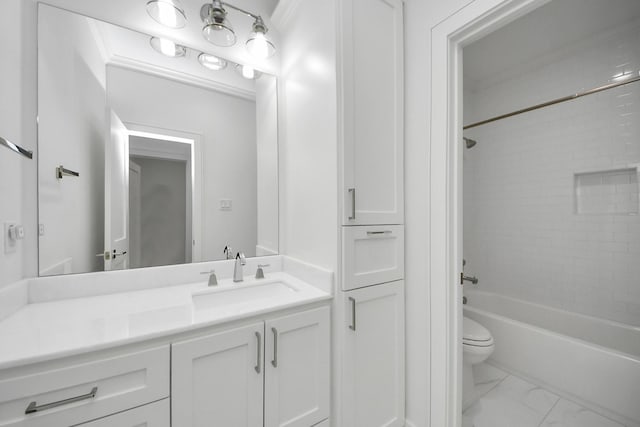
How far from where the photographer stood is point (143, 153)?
4.47ft

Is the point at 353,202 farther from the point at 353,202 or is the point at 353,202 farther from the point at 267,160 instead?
the point at 267,160

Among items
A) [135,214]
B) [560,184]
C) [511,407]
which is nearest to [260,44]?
[135,214]

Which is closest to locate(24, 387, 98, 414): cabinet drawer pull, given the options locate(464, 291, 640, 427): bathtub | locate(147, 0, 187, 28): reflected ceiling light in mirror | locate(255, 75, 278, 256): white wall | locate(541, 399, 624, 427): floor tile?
locate(255, 75, 278, 256): white wall

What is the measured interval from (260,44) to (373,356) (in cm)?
198

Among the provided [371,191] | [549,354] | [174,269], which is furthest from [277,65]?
[549,354]

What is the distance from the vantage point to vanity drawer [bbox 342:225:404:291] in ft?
3.87

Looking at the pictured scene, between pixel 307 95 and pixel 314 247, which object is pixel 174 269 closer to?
pixel 314 247

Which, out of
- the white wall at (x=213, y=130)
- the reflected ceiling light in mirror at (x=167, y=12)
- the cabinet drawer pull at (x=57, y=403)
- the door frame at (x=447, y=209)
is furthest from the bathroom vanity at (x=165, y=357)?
the reflected ceiling light in mirror at (x=167, y=12)

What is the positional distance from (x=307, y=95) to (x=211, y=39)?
693 millimetres

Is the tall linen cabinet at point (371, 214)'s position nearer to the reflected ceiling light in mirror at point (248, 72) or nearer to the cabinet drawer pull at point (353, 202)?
the cabinet drawer pull at point (353, 202)

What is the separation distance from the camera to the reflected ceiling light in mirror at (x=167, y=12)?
130cm

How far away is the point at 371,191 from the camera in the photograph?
4.15 ft

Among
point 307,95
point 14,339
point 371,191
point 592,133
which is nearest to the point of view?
point 14,339

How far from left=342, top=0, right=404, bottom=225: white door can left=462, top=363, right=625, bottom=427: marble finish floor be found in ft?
4.47
